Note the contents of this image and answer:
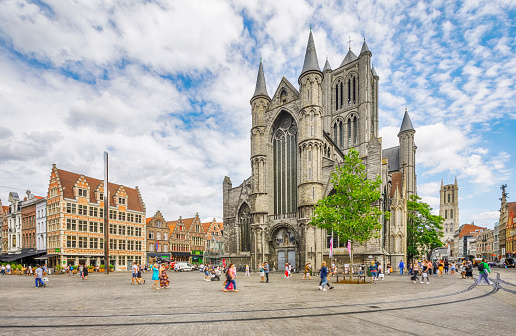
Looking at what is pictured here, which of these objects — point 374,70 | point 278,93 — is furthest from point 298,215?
point 374,70

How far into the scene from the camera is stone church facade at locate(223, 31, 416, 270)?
34.8m

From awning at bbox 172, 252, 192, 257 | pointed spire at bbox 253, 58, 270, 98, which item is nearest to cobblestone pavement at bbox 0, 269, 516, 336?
pointed spire at bbox 253, 58, 270, 98

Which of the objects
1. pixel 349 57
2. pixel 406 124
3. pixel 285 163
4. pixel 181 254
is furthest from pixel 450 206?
pixel 285 163

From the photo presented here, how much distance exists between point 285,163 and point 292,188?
3350 millimetres

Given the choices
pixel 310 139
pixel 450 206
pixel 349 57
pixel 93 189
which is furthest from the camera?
pixel 450 206

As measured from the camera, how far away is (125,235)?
4997 cm

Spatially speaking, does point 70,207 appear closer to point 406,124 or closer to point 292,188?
point 292,188

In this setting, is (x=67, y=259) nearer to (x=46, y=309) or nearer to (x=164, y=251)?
(x=164, y=251)

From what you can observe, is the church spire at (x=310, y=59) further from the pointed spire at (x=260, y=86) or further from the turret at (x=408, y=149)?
the turret at (x=408, y=149)

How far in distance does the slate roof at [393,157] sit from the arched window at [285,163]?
86.2 feet

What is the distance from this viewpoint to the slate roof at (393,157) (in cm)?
5903

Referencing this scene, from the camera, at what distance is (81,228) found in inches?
1734

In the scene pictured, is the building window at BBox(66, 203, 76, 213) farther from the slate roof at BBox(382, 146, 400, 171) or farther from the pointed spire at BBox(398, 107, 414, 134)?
the pointed spire at BBox(398, 107, 414, 134)

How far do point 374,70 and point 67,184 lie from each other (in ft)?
182
